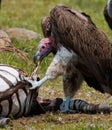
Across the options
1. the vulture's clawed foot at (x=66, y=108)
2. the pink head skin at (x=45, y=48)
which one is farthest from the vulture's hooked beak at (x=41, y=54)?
the vulture's clawed foot at (x=66, y=108)

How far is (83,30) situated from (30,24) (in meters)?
7.66

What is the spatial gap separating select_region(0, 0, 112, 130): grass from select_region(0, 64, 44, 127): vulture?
0.10 meters

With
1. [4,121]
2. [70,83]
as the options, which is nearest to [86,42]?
[70,83]

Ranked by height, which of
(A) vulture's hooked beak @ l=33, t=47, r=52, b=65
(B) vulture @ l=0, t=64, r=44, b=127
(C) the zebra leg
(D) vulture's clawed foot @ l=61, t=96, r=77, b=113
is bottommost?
(C) the zebra leg

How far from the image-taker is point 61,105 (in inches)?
301

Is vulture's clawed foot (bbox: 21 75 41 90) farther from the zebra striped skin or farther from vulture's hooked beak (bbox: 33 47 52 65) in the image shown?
vulture's hooked beak (bbox: 33 47 52 65)

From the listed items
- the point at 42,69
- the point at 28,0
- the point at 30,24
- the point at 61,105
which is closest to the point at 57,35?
the point at 61,105

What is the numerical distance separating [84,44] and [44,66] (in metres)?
2.82

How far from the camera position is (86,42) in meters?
7.25

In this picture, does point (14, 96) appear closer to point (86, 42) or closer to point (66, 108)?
point (66, 108)

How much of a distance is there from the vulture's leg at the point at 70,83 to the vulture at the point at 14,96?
1.13 ft

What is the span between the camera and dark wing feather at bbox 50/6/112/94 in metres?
7.16

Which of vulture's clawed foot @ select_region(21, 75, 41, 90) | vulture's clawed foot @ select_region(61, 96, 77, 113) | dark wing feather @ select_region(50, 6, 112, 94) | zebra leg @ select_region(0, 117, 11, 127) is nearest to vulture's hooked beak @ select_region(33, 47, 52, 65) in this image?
dark wing feather @ select_region(50, 6, 112, 94)

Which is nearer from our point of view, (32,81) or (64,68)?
(32,81)
